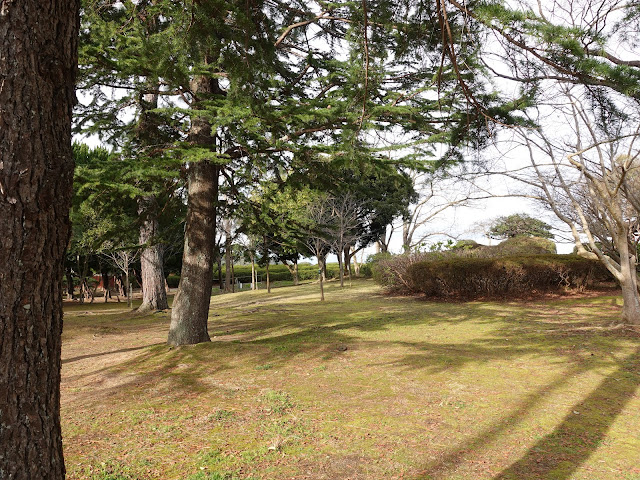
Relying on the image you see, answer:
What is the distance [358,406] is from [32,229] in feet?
12.3

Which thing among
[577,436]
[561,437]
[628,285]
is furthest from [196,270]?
[628,285]

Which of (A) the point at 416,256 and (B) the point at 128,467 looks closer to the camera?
(B) the point at 128,467

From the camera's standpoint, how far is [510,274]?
15234 millimetres

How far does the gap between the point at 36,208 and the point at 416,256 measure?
1759 cm

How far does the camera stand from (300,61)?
820cm

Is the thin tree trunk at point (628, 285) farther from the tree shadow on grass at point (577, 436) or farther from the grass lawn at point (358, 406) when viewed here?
the tree shadow on grass at point (577, 436)

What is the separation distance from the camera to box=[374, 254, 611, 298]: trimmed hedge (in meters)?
15.1

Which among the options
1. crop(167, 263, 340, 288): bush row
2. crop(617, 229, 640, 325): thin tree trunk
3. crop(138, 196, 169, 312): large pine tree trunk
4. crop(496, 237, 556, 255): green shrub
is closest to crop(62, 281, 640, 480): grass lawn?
crop(617, 229, 640, 325): thin tree trunk

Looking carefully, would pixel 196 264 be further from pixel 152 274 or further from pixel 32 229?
pixel 152 274

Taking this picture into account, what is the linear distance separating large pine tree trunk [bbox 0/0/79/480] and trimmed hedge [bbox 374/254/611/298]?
14841 mm

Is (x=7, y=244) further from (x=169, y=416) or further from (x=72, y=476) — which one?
(x=169, y=416)

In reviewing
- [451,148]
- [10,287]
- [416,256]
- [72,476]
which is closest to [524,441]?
[451,148]

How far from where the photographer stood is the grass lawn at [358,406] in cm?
336

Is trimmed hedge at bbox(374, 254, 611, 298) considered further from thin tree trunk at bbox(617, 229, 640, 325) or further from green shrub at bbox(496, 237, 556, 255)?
thin tree trunk at bbox(617, 229, 640, 325)
